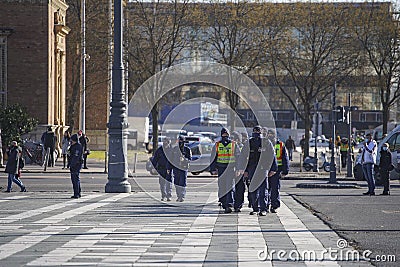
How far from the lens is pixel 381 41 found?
47.7 metres

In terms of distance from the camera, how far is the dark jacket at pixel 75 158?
2180 centimetres

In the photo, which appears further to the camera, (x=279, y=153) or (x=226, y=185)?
(x=226, y=185)

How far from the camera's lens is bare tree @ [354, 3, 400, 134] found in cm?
4741

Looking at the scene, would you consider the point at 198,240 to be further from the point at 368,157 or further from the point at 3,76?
the point at 3,76

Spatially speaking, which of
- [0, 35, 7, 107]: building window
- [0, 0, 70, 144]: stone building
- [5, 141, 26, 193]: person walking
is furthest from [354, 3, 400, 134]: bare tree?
[5, 141, 26, 193]: person walking

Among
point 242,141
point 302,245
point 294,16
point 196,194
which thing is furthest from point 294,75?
point 302,245

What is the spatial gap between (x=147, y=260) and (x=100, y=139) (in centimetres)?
5213

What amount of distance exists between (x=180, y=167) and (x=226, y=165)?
110 inches

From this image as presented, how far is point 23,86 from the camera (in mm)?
44344

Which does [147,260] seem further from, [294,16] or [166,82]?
[294,16]

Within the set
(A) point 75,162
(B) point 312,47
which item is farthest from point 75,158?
(B) point 312,47

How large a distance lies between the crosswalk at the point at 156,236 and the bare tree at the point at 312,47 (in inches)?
1085

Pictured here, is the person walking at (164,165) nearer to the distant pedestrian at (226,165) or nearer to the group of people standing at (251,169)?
the group of people standing at (251,169)

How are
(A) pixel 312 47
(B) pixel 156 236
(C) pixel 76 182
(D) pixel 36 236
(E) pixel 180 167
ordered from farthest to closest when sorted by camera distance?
(A) pixel 312 47 < (C) pixel 76 182 < (E) pixel 180 167 < (B) pixel 156 236 < (D) pixel 36 236
